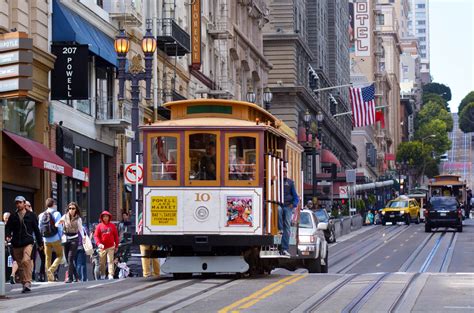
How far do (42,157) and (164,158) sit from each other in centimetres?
1208

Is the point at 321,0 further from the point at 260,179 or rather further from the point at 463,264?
the point at 260,179

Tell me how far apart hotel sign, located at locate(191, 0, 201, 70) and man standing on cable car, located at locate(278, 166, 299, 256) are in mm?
31569

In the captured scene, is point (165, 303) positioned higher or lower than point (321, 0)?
lower

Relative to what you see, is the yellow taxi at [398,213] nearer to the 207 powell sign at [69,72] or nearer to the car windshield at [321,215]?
the car windshield at [321,215]

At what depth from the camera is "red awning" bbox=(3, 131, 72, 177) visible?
3431cm

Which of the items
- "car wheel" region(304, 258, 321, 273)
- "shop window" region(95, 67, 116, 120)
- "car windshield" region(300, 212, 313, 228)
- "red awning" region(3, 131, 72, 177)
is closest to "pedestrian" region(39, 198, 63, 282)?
"car wheel" region(304, 258, 321, 273)

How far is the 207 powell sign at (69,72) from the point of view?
38.0 m

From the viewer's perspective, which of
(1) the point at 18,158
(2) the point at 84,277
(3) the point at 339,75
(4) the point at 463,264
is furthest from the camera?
(3) the point at 339,75

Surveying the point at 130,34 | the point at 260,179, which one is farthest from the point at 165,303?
the point at 130,34

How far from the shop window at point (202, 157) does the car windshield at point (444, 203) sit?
40669 millimetres

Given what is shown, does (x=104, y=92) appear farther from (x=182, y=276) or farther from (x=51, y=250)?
(x=182, y=276)

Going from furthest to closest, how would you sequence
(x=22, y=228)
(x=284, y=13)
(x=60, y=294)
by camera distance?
(x=284, y=13) → (x=22, y=228) → (x=60, y=294)

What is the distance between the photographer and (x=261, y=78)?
253 feet

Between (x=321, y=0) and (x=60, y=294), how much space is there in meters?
84.7
